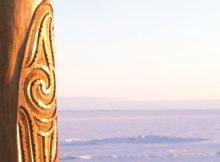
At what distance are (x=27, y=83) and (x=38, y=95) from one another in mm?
52

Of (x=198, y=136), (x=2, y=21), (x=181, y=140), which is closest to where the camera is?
(x=2, y=21)

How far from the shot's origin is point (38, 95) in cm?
149

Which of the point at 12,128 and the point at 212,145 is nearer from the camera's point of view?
the point at 12,128

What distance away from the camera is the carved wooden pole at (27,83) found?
55.5 inches

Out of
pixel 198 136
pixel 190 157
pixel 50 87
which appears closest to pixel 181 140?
pixel 198 136

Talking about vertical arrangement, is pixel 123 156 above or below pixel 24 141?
below

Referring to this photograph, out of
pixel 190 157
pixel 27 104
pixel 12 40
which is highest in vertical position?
pixel 12 40

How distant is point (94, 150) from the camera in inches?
723

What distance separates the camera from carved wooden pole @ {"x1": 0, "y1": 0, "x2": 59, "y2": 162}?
1.41 meters

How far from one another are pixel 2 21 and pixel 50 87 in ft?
A: 0.78

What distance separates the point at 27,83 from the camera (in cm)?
146

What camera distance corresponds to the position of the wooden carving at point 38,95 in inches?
56.8

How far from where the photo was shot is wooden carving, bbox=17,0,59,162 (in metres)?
1.44

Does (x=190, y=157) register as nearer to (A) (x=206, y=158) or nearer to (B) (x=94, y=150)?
(A) (x=206, y=158)
